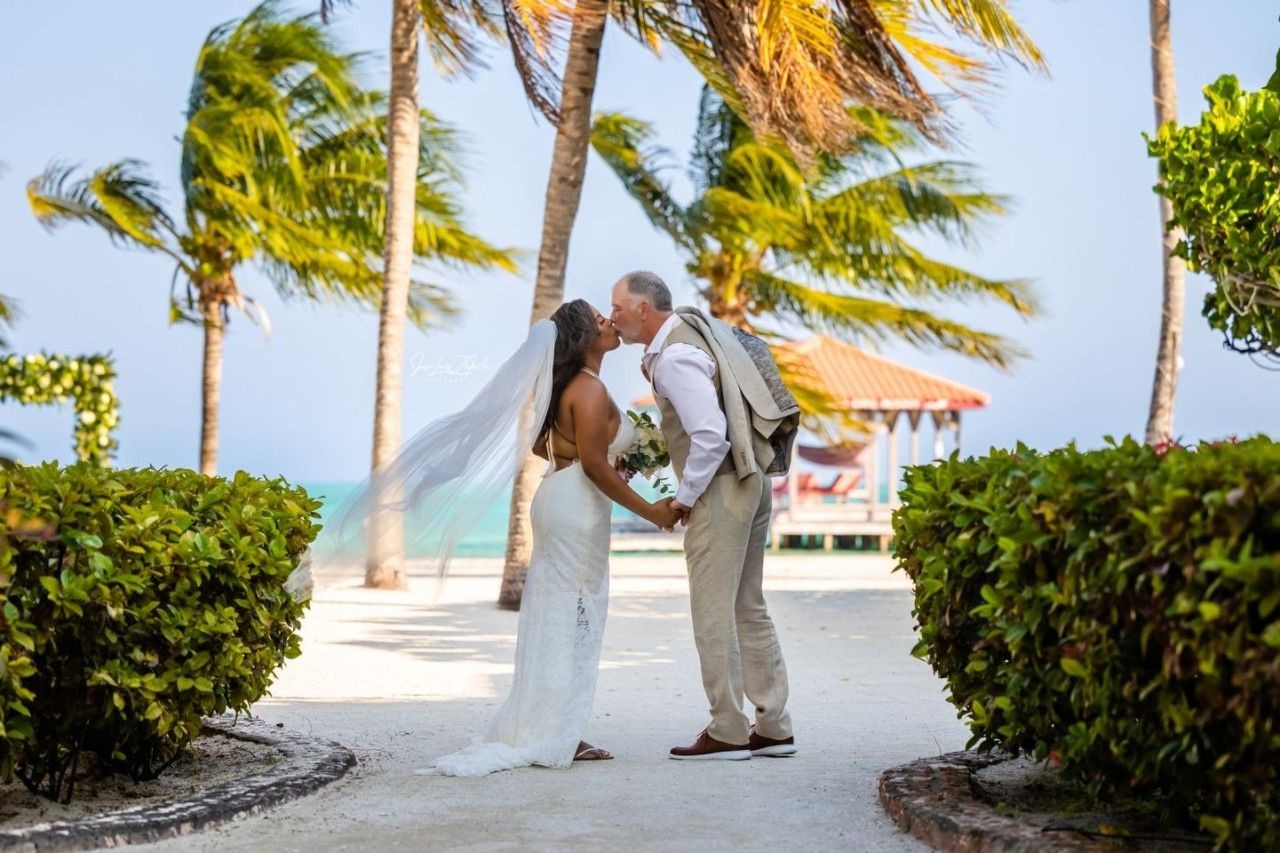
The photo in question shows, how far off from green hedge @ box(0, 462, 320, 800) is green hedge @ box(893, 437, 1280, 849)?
2.44 meters

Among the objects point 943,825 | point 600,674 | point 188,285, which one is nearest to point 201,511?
point 943,825

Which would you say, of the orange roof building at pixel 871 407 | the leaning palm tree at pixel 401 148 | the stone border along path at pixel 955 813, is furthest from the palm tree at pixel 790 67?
the orange roof building at pixel 871 407

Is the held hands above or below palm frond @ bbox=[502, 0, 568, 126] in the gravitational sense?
below

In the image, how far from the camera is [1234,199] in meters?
8.64

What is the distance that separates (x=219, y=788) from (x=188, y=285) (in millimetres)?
19765

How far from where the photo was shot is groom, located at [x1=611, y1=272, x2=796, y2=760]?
6.25 meters

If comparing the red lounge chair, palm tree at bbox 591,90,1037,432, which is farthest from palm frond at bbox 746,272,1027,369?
the red lounge chair

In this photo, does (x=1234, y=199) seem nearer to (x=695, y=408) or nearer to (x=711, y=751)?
(x=695, y=408)

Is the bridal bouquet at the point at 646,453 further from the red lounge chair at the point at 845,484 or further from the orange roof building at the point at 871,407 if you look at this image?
the red lounge chair at the point at 845,484

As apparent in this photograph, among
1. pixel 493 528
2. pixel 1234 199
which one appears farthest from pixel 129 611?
pixel 493 528

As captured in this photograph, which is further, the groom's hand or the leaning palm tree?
the leaning palm tree

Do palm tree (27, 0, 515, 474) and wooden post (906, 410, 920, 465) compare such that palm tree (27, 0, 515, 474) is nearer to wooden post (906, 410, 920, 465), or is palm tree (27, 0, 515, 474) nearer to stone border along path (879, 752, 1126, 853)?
wooden post (906, 410, 920, 465)

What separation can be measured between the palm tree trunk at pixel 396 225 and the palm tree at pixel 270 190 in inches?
231

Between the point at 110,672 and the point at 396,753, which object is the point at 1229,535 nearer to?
the point at 110,672
